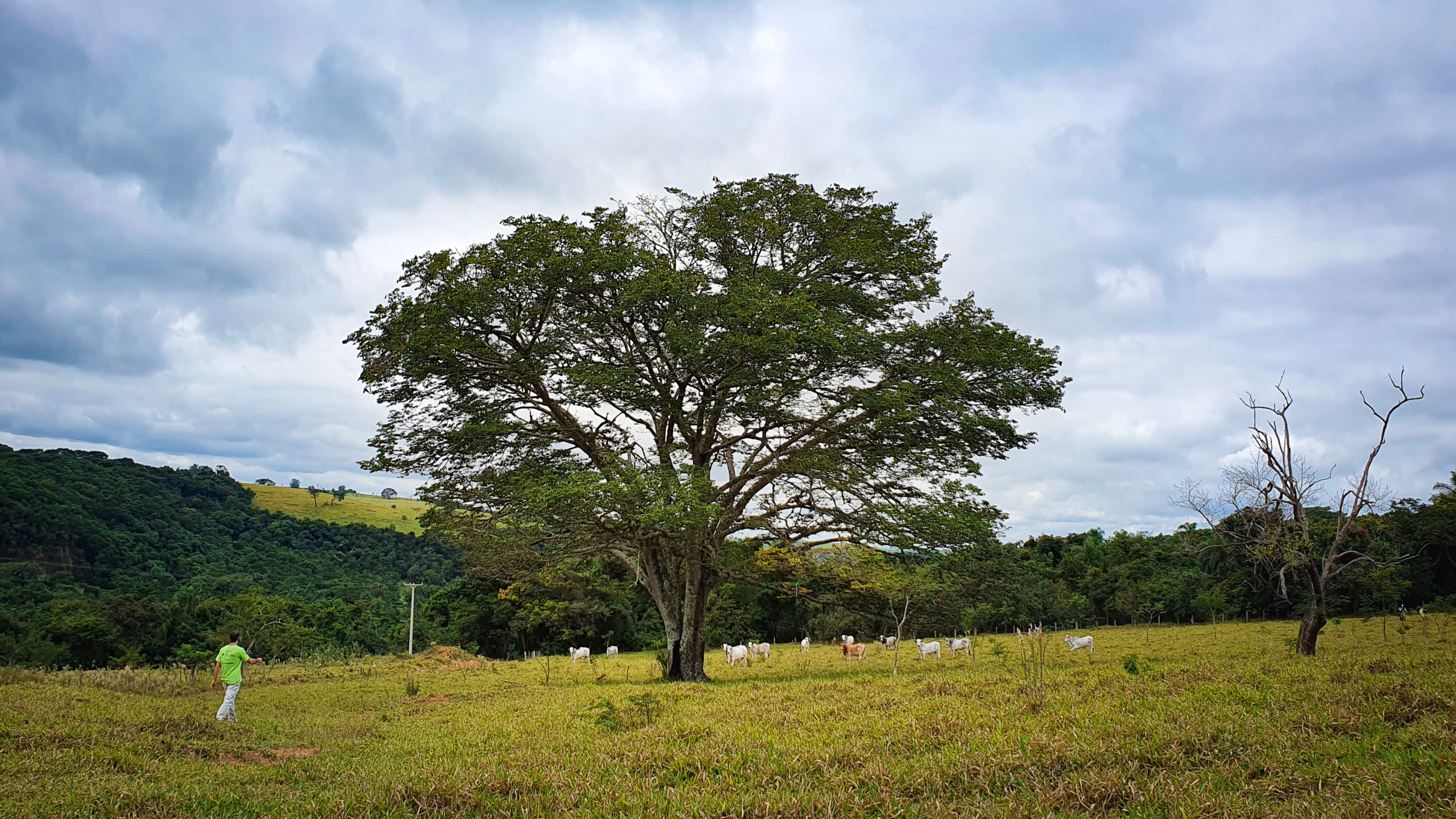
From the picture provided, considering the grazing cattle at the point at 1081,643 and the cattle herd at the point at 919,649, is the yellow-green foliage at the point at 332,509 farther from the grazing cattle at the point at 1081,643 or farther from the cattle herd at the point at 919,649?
the grazing cattle at the point at 1081,643

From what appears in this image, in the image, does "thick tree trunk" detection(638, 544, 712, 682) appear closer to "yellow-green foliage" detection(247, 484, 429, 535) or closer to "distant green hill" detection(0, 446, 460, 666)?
"distant green hill" detection(0, 446, 460, 666)

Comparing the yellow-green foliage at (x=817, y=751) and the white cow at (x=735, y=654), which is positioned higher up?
the yellow-green foliage at (x=817, y=751)

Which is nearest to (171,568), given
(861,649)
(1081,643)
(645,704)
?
(861,649)

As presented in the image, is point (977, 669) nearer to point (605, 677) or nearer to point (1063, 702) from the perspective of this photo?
point (1063, 702)

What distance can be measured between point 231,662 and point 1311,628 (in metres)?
20.0

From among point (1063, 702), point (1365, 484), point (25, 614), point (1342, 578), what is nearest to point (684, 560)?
point (1063, 702)

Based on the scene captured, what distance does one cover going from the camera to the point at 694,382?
51.6 ft

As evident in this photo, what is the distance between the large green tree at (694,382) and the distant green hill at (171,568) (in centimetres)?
1468

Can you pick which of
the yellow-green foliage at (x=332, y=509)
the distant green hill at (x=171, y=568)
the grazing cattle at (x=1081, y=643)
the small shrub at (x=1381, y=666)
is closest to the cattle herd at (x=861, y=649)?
the grazing cattle at (x=1081, y=643)

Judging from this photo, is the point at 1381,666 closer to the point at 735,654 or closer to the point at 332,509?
the point at 735,654

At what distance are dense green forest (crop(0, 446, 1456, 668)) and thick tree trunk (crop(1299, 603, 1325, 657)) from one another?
935 cm

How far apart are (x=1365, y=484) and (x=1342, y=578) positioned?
29.3 meters

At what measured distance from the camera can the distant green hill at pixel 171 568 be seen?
1206 inches

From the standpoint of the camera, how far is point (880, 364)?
1534 cm
